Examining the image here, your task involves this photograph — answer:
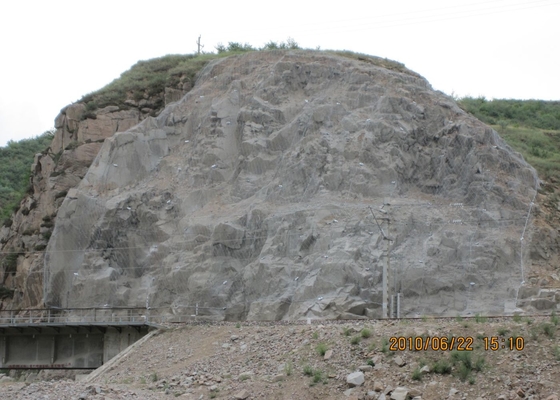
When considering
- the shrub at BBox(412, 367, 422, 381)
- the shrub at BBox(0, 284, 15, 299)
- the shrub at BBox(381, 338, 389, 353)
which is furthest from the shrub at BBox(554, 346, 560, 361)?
the shrub at BBox(0, 284, 15, 299)

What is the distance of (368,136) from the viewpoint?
43.4 metres

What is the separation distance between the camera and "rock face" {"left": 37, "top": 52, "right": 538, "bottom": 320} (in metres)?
37.3

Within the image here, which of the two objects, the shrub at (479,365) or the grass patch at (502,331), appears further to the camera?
the grass patch at (502,331)

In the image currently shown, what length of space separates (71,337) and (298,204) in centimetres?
1172

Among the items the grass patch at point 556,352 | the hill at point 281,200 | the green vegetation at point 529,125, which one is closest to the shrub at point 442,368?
the grass patch at point 556,352

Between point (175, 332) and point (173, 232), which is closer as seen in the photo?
point (175, 332)

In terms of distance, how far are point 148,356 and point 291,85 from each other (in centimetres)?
1852

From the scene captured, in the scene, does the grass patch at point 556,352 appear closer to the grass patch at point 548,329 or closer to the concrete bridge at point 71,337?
the grass patch at point 548,329

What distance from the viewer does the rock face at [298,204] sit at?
122 feet

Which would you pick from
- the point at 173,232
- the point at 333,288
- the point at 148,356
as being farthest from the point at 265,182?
the point at 148,356

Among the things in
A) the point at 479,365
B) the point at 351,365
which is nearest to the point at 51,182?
the point at 351,365

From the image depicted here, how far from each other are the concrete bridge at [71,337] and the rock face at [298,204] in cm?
89

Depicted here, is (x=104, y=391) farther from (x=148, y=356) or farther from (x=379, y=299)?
(x=379, y=299)

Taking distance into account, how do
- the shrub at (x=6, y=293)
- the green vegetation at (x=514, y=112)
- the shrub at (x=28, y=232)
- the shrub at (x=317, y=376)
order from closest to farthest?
1. the shrub at (x=317, y=376)
2. the shrub at (x=6, y=293)
3. the shrub at (x=28, y=232)
4. the green vegetation at (x=514, y=112)
